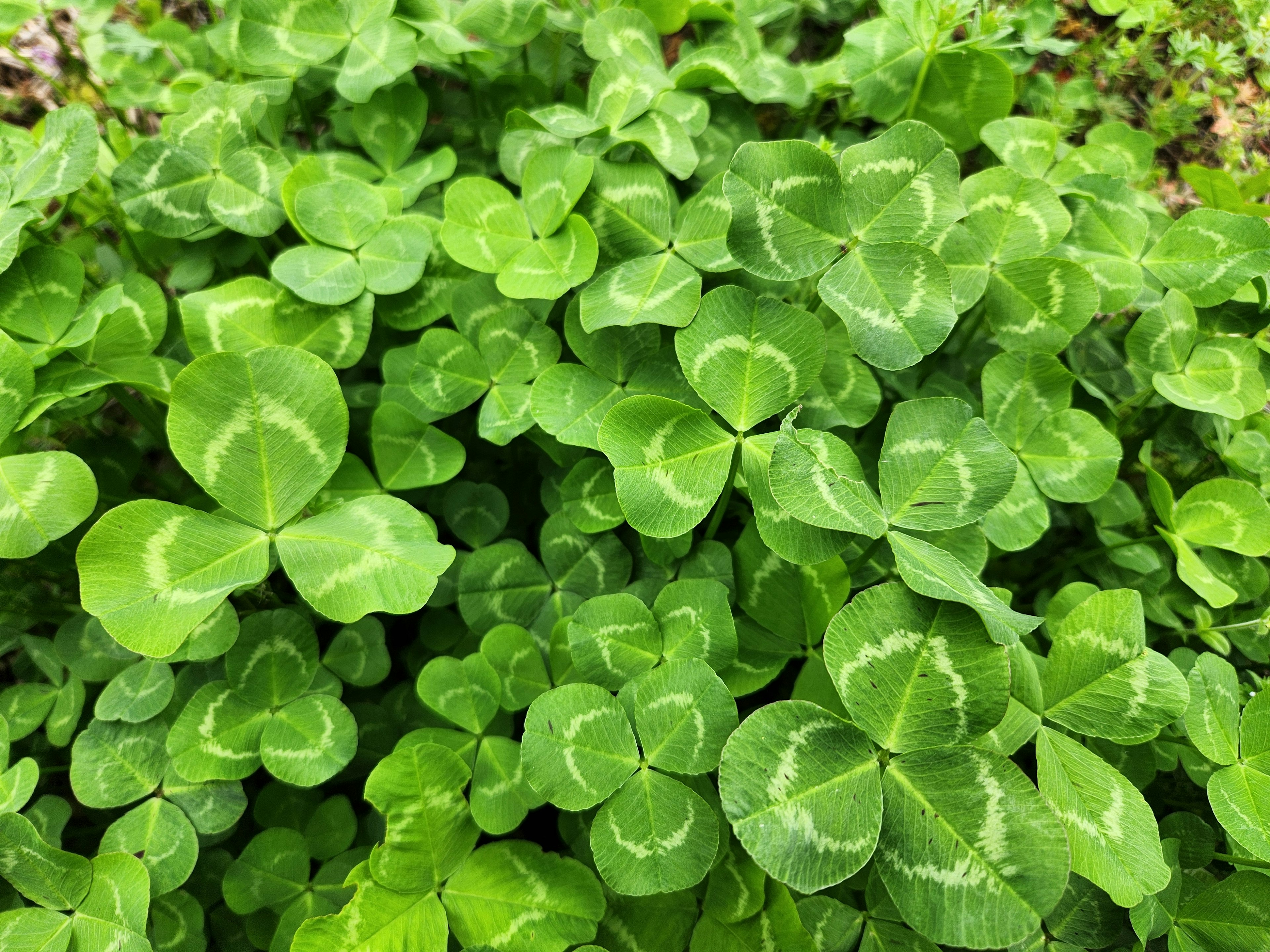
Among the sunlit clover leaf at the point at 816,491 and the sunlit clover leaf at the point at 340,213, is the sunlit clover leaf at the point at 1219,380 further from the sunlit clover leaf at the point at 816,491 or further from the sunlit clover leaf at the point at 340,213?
the sunlit clover leaf at the point at 340,213

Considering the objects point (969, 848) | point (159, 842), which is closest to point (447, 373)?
point (159, 842)

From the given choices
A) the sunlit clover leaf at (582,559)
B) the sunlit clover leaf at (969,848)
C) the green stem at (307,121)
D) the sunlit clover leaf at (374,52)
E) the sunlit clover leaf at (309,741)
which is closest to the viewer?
the sunlit clover leaf at (969,848)

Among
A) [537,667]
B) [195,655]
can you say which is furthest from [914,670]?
[195,655]

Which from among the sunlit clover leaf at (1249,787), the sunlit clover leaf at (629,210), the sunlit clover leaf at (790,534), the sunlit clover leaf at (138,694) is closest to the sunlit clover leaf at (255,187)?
the sunlit clover leaf at (629,210)

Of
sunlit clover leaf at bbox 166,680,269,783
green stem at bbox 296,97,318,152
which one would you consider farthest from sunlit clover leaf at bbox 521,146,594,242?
sunlit clover leaf at bbox 166,680,269,783

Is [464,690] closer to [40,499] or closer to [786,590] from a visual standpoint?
[786,590]

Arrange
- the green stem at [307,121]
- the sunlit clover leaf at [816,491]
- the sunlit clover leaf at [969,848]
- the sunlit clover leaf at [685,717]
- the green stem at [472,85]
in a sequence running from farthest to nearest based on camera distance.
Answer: the green stem at [307,121] → the green stem at [472,85] → the sunlit clover leaf at [685,717] → the sunlit clover leaf at [816,491] → the sunlit clover leaf at [969,848]

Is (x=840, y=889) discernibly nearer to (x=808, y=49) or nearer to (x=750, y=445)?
(x=750, y=445)
